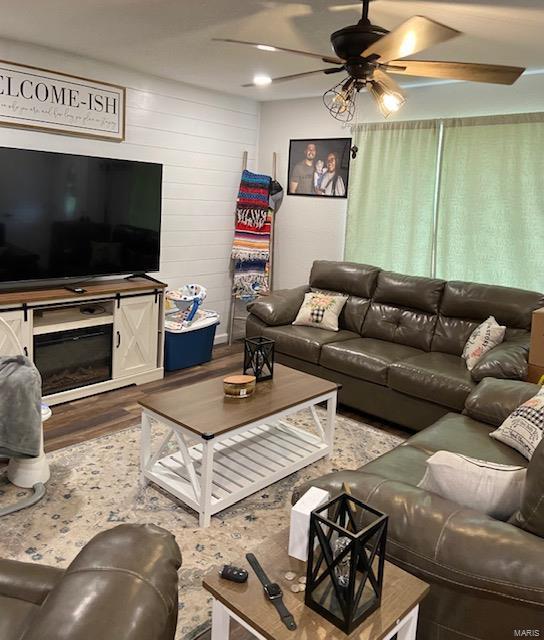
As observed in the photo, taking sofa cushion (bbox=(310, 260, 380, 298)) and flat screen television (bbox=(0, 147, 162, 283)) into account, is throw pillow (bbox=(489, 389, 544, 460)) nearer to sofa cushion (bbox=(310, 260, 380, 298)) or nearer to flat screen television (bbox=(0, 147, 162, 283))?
sofa cushion (bbox=(310, 260, 380, 298))

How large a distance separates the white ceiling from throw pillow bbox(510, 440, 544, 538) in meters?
2.13

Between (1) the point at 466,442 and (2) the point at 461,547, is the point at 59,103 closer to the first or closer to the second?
(1) the point at 466,442

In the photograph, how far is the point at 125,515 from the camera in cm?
271

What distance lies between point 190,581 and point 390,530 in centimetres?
105

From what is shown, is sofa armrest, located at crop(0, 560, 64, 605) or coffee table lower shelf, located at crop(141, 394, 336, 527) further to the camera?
coffee table lower shelf, located at crop(141, 394, 336, 527)

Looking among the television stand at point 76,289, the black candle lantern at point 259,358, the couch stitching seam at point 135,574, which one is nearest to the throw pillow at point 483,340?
the black candle lantern at point 259,358

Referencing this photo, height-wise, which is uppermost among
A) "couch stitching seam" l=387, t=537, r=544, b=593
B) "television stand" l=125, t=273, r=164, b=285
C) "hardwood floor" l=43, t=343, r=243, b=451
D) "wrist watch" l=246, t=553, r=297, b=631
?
"television stand" l=125, t=273, r=164, b=285

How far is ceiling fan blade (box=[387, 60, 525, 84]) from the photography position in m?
2.37

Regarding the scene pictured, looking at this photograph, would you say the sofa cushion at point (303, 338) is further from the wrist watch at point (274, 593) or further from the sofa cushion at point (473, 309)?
the wrist watch at point (274, 593)

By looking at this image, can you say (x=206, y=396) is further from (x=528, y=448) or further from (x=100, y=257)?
(x=100, y=257)

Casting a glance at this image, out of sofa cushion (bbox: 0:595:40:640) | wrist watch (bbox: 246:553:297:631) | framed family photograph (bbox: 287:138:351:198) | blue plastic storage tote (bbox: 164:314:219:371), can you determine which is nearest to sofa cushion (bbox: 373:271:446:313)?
framed family photograph (bbox: 287:138:351:198)

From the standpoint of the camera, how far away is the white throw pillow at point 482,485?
170 cm

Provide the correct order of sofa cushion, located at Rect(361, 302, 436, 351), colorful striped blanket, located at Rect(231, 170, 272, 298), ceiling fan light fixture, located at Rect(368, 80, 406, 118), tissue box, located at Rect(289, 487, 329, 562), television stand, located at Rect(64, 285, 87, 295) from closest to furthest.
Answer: tissue box, located at Rect(289, 487, 329, 562) → ceiling fan light fixture, located at Rect(368, 80, 406, 118) → television stand, located at Rect(64, 285, 87, 295) → sofa cushion, located at Rect(361, 302, 436, 351) → colorful striped blanket, located at Rect(231, 170, 272, 298)

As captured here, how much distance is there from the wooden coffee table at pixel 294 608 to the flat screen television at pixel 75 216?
3042 millimetres
